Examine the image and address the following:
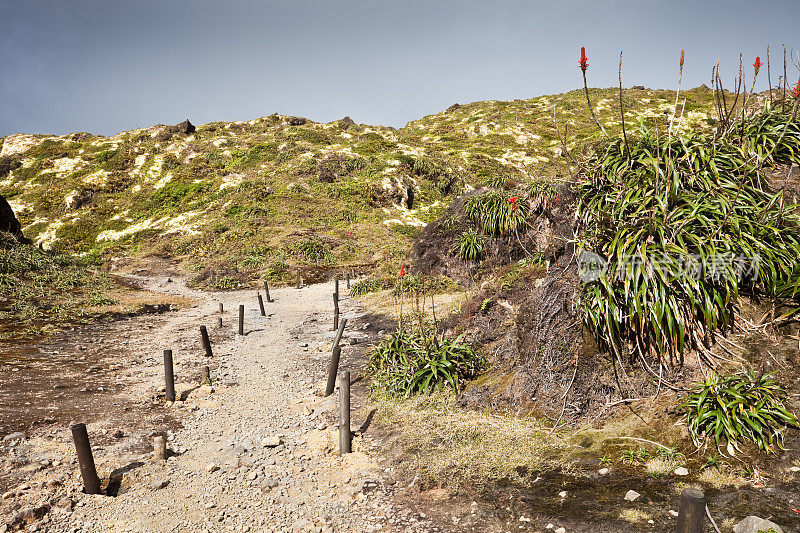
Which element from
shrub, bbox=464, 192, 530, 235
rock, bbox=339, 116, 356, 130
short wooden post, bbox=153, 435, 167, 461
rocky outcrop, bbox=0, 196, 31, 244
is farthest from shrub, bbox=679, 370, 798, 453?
rock, bbox=339, 116, 356, 130

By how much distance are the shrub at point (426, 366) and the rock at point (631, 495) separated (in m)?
3.72

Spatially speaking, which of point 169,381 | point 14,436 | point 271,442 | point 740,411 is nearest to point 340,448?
point 271,442

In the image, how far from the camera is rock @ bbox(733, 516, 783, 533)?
3.49 meters

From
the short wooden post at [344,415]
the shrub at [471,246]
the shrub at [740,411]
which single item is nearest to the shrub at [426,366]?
the short wooden post at [344,415]

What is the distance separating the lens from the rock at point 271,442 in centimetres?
727

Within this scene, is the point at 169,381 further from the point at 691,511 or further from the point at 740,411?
the point at 740,411

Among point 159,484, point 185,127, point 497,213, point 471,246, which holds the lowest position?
point 159,484

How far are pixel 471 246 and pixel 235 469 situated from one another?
1241 centimetres

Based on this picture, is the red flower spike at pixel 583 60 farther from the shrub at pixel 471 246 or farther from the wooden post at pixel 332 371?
the shrub at pixel 471 246

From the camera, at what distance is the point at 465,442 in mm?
6348

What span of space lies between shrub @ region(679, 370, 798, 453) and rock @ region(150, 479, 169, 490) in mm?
7257

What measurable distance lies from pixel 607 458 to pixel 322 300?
17162 millimetres

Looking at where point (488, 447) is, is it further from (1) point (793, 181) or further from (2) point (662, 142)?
(1) point (793, 181)

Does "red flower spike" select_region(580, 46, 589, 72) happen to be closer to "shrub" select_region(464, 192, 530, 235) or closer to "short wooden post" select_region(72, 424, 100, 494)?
"short wooden post" select_region(72, 424, 100, 494)
